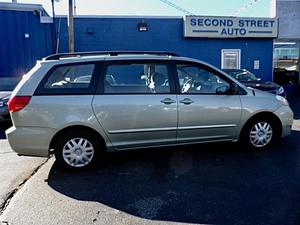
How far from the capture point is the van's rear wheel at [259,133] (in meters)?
5.48

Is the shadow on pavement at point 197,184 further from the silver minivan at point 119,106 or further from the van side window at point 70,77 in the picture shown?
the van side window at point 70,77

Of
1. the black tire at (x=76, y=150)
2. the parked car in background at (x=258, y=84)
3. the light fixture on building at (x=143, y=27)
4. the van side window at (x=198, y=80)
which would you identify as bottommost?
the black tire at (x=76, y=150)

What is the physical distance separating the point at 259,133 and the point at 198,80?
1480 mm

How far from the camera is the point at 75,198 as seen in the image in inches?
152

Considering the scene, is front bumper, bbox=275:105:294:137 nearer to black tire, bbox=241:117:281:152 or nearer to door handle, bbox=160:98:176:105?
black tire, bbox=241:117:281:152

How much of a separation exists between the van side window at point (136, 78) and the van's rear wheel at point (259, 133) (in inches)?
66.5

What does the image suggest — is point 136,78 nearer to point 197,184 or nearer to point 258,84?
point 197,184

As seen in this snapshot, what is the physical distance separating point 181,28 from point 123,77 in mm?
10926

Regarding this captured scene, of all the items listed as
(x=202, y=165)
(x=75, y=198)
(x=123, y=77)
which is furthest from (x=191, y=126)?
(x=75, y=198)

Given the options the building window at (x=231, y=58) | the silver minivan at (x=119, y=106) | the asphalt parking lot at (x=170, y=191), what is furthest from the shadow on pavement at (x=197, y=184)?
the building window at (x=231, y=58)

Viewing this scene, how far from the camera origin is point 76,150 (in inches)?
185

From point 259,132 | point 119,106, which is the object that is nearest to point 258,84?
point 259,132

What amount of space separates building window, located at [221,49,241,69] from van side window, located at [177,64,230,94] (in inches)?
423

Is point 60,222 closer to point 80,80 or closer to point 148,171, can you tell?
point 148,171
